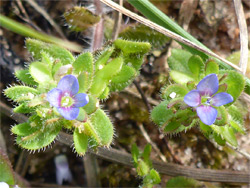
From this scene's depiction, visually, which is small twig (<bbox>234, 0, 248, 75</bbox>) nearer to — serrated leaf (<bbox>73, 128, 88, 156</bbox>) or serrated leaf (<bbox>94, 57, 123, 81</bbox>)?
serrated leaf (<bbox>94, 57, 123, 81</bbox>)

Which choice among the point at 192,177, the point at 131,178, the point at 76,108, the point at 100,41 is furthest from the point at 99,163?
the point at 76,108

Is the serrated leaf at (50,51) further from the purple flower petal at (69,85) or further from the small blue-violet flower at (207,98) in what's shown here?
the small blue-violet flower at (207,98)

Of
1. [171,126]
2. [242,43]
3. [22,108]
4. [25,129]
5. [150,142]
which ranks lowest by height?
[150,142]

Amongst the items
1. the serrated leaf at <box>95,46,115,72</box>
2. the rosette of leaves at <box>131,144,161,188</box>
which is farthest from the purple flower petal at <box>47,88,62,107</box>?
the rosette of leaves at <box>131,144,161,188</box>

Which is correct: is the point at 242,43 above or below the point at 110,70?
above

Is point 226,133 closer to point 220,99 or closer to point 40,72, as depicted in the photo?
point 220,99

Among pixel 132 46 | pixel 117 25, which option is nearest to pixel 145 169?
pixel 132 46

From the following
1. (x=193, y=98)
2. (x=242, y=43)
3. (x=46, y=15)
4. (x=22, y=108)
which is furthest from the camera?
(x=46, y=15)
